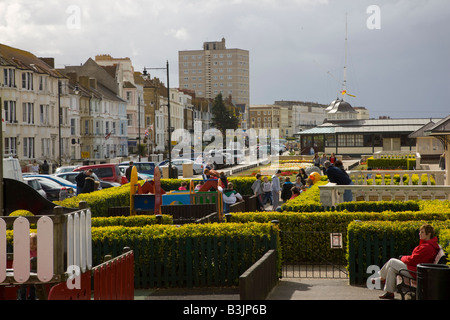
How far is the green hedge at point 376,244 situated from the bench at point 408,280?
7.28 ft

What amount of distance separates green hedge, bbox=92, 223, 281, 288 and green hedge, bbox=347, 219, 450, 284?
55.9 inches

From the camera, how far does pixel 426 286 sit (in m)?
9.38

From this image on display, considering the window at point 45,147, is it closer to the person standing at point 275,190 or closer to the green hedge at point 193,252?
the person standing at point 275,190

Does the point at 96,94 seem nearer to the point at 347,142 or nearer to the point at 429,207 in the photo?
the point at 347,142

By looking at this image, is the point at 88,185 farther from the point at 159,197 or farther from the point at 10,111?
the point at 10,111

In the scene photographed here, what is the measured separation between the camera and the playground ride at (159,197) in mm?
20062

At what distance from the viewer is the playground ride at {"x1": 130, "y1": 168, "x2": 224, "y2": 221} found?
65.8 feet

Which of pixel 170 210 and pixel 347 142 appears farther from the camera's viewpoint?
pixel 347 142

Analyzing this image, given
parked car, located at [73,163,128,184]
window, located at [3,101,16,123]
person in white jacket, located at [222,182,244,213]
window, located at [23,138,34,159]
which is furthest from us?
window, located at [23,138,34,159]

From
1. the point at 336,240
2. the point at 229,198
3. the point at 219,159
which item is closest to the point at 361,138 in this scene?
the point at 219,159

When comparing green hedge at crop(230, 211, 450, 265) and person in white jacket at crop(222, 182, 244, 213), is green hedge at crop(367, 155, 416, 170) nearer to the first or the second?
person in white jacket at crop(222, 182, 244, 213)

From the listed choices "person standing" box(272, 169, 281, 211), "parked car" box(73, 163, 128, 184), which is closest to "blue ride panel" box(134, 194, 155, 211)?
"person standing" box(272, 169, 281, 211)
